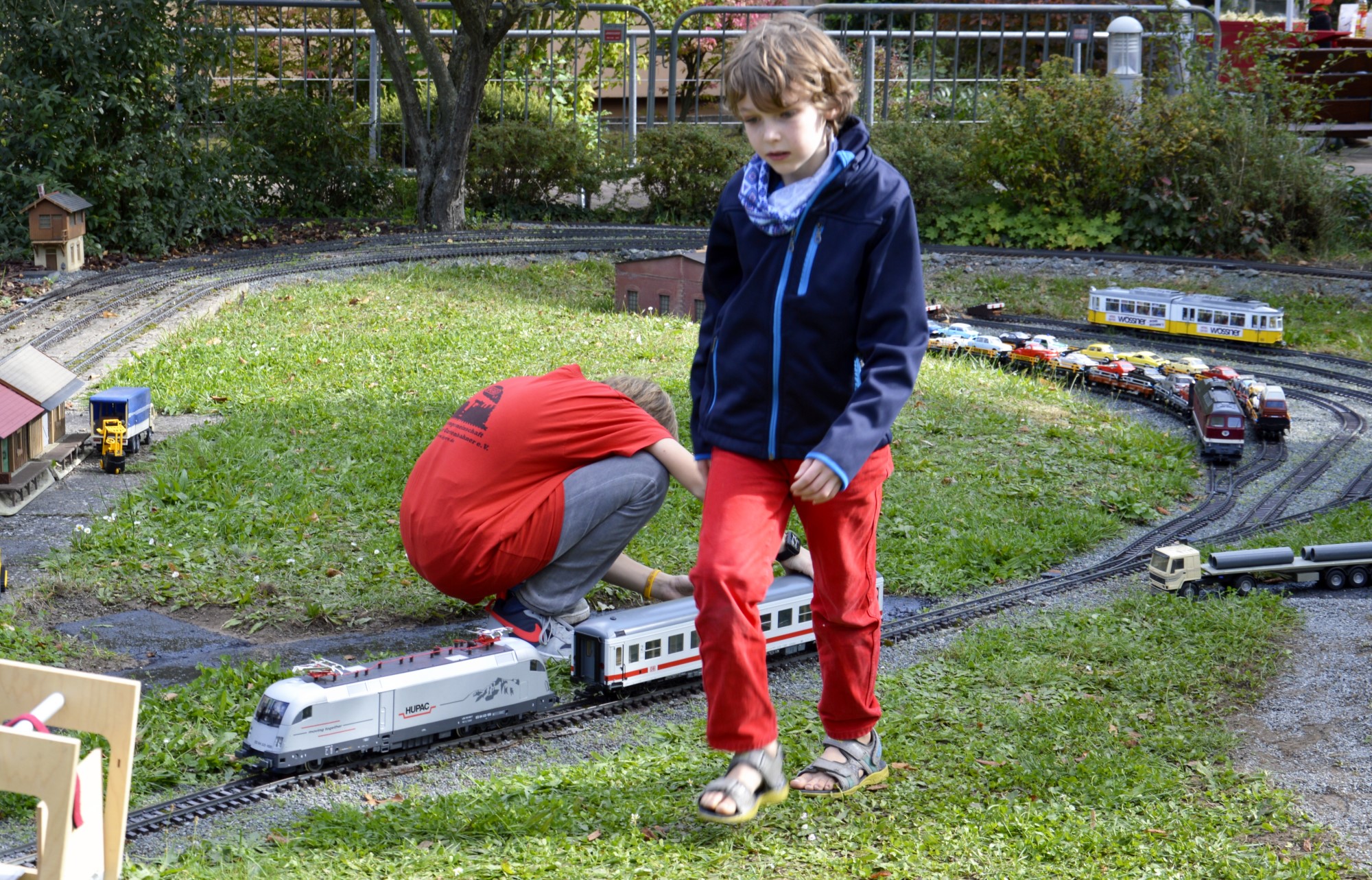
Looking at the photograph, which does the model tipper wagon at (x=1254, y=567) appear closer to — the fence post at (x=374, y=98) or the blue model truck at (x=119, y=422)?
the blue model truck at (x=119, y=422)

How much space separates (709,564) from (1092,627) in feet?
10.3

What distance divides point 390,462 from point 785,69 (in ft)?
18.3

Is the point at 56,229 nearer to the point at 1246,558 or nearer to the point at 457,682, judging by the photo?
the point at 457,682

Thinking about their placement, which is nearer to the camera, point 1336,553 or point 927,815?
point 927,815

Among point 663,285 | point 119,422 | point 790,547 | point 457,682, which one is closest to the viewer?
point 457,682

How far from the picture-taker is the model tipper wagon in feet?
22.3

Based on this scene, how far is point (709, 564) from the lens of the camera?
12.6ft

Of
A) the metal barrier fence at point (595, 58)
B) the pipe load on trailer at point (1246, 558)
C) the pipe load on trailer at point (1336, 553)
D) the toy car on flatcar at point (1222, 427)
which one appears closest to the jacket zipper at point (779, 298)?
the pipe load on trailer at point (1246, 558)

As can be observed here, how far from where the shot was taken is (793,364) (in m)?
3.90

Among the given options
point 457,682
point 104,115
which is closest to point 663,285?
point 104,115

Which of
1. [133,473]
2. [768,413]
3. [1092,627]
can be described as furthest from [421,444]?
[768,413]

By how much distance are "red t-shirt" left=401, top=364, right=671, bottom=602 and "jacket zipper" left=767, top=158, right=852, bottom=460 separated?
5.94ft

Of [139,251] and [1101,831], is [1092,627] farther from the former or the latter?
[139,251]

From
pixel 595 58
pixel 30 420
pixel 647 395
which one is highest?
pixel 595 58
